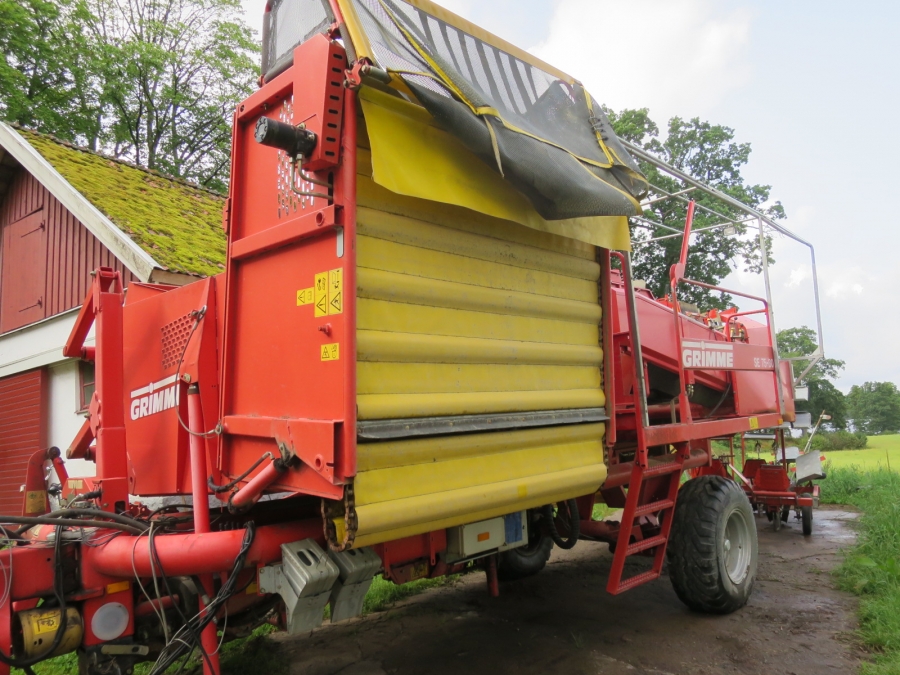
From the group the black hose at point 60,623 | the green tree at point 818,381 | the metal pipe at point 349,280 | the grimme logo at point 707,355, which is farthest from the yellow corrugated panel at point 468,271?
the green tree at point 818,381

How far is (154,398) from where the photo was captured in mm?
3533

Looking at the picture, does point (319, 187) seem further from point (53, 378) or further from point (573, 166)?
point (53, 378)

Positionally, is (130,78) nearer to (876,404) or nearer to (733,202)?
(733,202)

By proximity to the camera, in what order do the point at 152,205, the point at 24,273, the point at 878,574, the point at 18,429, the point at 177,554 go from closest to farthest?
the point at 177,554, the point at 878,574, the point at 152,205, the point at 18,429, the point at 24,273

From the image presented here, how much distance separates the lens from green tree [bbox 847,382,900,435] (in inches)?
1716

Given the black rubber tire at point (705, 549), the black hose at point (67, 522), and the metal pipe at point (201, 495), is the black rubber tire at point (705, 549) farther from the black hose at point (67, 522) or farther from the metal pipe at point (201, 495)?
the black hose at point (67, 522)

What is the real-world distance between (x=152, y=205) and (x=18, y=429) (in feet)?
13.0

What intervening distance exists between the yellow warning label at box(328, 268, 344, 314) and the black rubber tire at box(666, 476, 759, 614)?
329cm

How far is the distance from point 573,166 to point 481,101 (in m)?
0.68

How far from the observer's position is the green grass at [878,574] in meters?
4.21

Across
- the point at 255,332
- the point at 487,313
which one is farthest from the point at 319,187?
the point at 487,313

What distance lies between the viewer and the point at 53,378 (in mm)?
9320

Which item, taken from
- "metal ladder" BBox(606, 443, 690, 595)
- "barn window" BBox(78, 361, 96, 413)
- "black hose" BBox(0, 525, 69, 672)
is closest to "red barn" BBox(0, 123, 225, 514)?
"barn window" BBox(78, 361, 96, 413)

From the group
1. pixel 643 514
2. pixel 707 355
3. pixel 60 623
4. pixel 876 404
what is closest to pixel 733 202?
pixel 707 355
